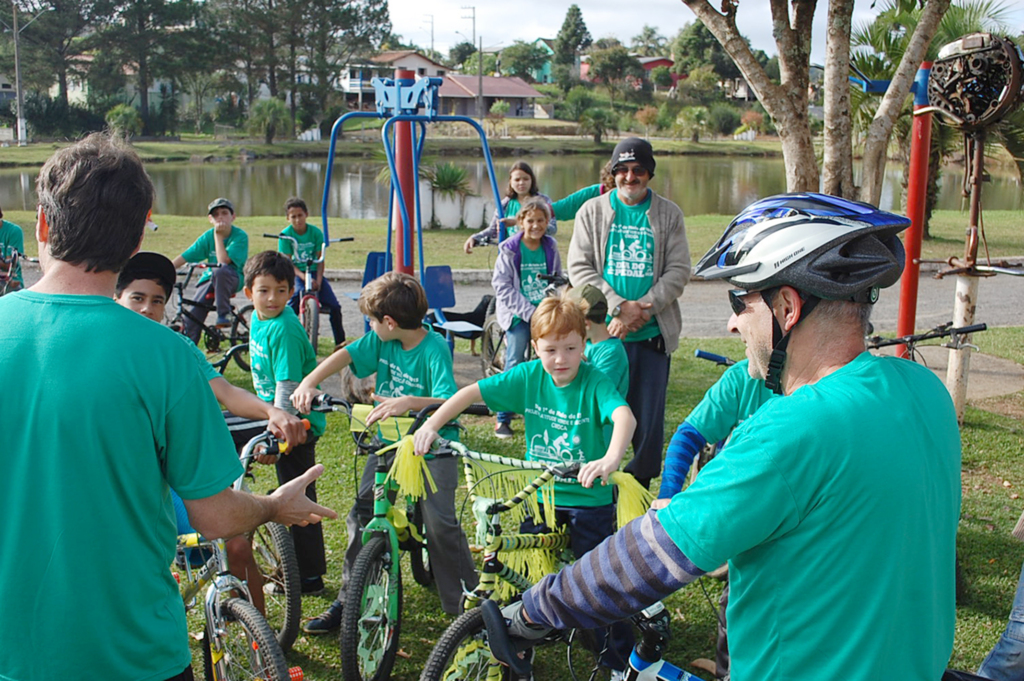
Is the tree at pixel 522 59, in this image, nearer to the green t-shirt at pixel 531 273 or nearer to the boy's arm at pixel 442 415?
the green t-shirt at pixel 531 273

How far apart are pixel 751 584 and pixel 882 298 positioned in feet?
43.0

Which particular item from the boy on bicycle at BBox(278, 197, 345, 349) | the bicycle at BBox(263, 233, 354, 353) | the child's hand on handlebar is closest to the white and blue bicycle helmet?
the child's hand on handlebar

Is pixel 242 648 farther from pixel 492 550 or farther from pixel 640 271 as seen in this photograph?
pixel 640 271

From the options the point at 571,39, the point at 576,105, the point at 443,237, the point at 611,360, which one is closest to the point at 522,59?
the point at 571,39

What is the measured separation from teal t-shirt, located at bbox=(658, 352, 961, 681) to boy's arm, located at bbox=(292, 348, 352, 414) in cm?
249

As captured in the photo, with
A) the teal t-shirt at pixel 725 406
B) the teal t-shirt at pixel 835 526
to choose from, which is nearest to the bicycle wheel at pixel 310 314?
the teal t-shirt at pixel 725 406

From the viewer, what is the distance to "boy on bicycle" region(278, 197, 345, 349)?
984 centimetres

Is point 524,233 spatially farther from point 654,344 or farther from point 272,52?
point 272,52

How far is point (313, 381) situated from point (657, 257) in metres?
2.53

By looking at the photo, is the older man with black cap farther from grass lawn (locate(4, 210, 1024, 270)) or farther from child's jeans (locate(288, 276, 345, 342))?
grass lawn (locate(4, 210, 1024, 270))

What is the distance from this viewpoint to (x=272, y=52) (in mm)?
66812

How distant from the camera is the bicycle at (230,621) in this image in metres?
3.30

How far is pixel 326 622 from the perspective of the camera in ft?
14.1

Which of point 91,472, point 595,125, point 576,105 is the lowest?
point 91,472
